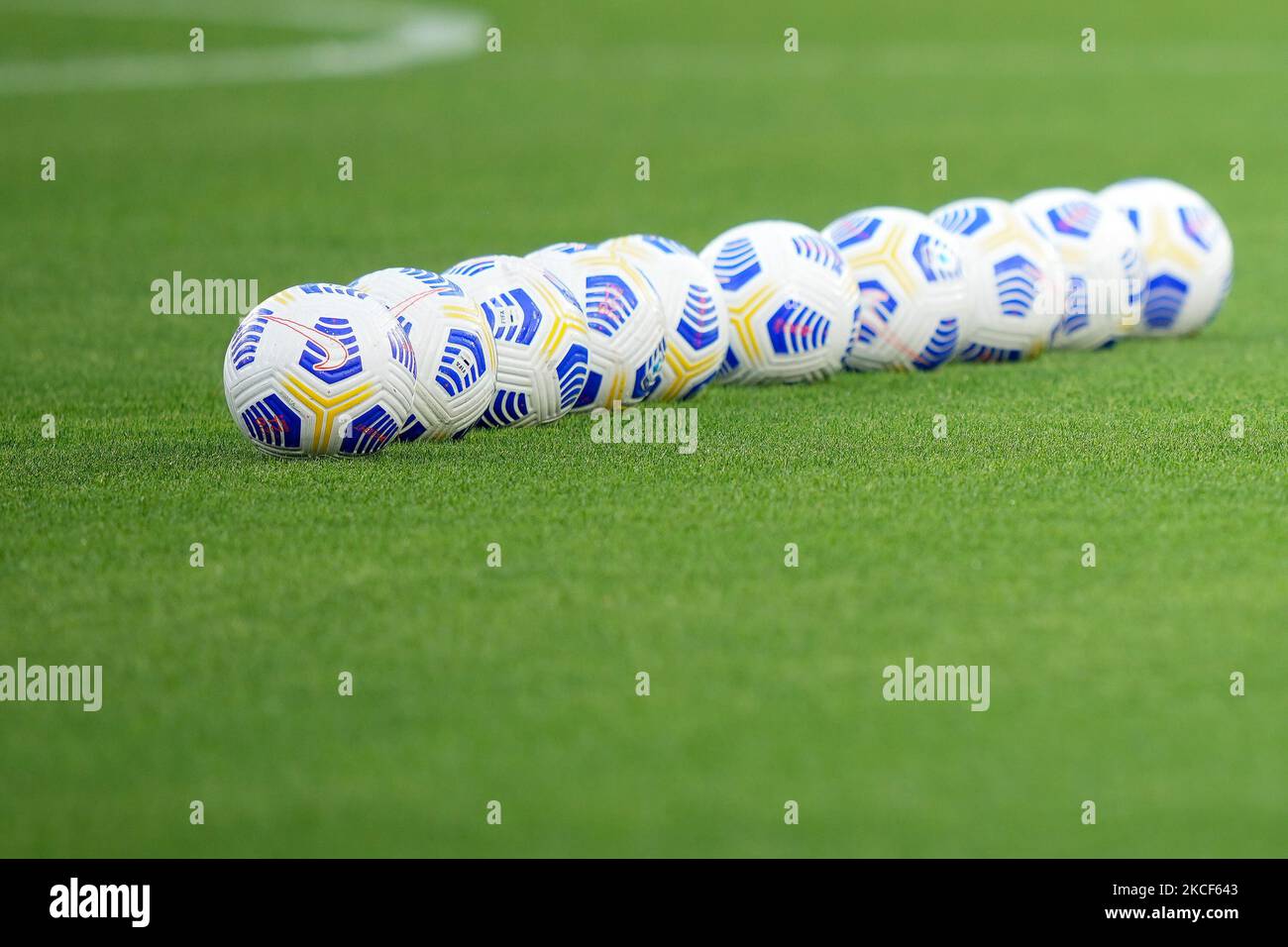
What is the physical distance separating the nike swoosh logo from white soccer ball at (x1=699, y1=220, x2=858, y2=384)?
2461 mm

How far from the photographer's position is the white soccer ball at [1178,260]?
1169cm

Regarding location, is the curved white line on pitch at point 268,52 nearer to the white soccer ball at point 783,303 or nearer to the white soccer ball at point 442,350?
the white soccer ball at point 783,303

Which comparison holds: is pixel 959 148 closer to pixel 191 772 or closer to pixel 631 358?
pixel 631 358

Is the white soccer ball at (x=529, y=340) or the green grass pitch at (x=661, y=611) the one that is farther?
the white soccer ball at (x=529, y=340)

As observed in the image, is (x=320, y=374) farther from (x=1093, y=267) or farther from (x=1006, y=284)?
(x=1093, y=267)

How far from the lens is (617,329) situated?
919 centimetres

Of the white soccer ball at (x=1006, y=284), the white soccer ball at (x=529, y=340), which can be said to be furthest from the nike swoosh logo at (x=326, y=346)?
the white soccer ball at (x=1006, y=284)

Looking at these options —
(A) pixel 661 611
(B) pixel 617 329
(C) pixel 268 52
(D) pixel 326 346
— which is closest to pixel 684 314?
(B) pixel 617 329

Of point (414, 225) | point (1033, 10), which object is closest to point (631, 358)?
point (414, 225)

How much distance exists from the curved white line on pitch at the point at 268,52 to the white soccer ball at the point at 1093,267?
21.8 meters

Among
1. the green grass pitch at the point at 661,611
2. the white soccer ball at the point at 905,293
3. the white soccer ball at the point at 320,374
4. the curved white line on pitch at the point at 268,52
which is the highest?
the curved white line on pitch at the point at 268,52

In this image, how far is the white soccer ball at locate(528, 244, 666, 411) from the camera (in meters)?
9.17

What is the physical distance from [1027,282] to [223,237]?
308 inches

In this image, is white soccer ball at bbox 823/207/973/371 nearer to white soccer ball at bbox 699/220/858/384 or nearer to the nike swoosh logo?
white soccer ball at bbox 699/220/858/384
